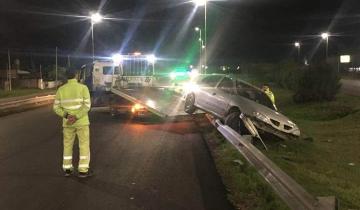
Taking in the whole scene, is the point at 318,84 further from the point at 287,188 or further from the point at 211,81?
the point at 287,188

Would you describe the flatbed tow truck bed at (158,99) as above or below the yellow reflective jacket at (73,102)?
below

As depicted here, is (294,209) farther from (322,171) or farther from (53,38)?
(53,38)

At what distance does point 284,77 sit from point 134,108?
1286 inches

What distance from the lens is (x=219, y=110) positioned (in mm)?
15758

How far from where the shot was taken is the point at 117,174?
9398 millimetres

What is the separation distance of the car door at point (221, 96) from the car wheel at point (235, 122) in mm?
521

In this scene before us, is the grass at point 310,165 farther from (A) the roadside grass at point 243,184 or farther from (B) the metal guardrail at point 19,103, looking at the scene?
(B) the metal guardrail at point 19,103

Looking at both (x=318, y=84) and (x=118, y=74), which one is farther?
(x=118, y=74)

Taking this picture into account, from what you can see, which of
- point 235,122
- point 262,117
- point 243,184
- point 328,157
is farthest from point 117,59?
point 243,184

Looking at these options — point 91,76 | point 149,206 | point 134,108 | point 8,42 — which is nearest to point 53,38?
point 8,42

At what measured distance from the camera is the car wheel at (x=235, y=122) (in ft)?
47.2

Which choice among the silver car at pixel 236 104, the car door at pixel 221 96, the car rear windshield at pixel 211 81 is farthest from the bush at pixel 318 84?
the car door at pixel 221 96

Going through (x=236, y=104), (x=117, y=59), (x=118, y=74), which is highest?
(x=117, y=59)

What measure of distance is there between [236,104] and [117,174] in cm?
621
